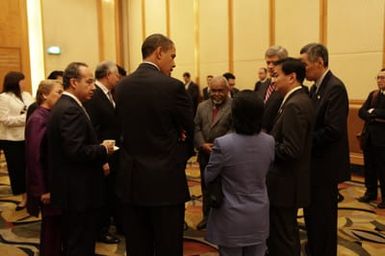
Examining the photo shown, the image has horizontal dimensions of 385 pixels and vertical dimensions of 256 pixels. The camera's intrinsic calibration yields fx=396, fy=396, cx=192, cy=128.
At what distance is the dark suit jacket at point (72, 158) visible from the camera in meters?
2.46

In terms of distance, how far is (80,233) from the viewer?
2.57 metres

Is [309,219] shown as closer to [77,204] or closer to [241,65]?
[77,204]

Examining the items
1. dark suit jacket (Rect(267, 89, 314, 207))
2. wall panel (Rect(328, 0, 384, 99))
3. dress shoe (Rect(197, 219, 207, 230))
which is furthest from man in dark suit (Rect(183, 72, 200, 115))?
dark suit jacket (Rect(267, 89, 314, 207))

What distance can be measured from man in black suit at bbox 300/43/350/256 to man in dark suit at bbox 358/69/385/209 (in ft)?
7.48

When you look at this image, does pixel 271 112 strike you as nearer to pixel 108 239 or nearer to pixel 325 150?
→ pixel 325 150

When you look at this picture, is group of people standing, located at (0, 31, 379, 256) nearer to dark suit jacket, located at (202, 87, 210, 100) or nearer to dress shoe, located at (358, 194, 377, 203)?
dress shoe, located at (358, 194, 377, 203)

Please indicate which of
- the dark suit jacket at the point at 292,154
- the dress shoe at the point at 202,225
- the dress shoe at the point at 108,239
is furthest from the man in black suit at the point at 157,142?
the dress shoe at the point at 202,225

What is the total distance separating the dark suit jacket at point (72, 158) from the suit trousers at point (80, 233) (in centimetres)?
8

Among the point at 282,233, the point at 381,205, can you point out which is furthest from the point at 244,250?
the point at 381,205

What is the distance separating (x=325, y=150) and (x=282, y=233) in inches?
26.9

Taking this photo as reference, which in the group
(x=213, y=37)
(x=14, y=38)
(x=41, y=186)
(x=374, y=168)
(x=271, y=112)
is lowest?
(x=374, y=168)

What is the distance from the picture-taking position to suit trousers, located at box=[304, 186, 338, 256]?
2.80m

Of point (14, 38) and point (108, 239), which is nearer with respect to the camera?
point (108, 239)

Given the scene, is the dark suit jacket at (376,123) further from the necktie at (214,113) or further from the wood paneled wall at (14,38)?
the wood paneled wall at (14,38)
